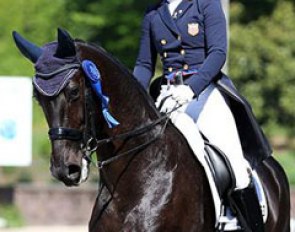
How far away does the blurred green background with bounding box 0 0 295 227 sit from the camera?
27.4 m

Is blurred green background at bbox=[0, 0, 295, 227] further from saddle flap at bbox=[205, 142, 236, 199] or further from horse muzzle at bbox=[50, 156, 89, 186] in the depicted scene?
horse muzzle at bbox=[50, 156, 89, 186]

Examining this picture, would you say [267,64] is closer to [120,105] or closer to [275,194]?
[275,194]

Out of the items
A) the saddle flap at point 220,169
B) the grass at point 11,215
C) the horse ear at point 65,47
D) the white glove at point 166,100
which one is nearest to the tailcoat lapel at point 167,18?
the white glove at point 166,100

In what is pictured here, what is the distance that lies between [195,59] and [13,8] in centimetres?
2458

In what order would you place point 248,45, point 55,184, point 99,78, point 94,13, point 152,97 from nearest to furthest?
point 99,78 → point 152,97 → point 55,184 → point 248,45 → point 94,13

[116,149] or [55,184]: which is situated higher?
[116,149]

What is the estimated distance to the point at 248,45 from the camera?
27375 millimetres

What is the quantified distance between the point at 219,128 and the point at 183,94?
1.56 feet

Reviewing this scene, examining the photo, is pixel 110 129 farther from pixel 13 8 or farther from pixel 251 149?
pixel 13 8

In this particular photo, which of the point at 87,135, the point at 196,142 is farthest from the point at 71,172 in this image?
the point at 196,142

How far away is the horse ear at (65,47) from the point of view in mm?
6199

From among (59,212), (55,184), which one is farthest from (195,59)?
(55,184)

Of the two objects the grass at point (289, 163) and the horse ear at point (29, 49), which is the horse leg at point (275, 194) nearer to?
the horse ear at point (29, 49)

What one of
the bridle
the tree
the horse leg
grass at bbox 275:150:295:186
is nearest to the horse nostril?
the bridle
